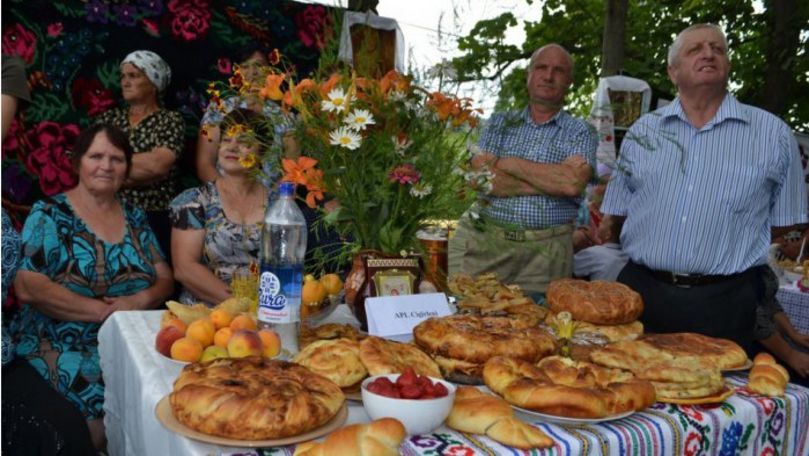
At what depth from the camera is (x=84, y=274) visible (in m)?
2.71

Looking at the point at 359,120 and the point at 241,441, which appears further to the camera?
the point at 359,120

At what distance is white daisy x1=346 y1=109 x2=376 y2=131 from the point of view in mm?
1769

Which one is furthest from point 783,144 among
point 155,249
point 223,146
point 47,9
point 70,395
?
point 47,9

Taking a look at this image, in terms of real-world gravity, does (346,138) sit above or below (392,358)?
above

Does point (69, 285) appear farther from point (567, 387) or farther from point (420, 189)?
point (567, 387)

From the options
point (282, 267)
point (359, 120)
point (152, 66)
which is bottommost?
point (282, 267)

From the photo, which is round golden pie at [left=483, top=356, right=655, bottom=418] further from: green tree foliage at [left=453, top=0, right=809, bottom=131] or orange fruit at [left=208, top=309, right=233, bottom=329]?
green tree foliage at [left=453, top=0, right=809, bottom=131]

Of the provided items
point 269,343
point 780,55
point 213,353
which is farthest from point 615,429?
point 780,55

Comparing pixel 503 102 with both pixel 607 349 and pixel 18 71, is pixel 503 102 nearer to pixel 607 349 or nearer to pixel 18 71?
pixel 607 349

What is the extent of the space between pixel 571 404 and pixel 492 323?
0.46 metres

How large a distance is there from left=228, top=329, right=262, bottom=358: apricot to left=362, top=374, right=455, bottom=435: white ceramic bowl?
16.3 inches

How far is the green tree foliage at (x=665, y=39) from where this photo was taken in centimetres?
799

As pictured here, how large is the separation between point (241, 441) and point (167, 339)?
62 cm

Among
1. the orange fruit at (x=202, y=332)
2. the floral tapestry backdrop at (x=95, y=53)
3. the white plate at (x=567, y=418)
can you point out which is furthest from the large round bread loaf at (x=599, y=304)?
the floral tapestry backdrop at (x=95, y=53)
